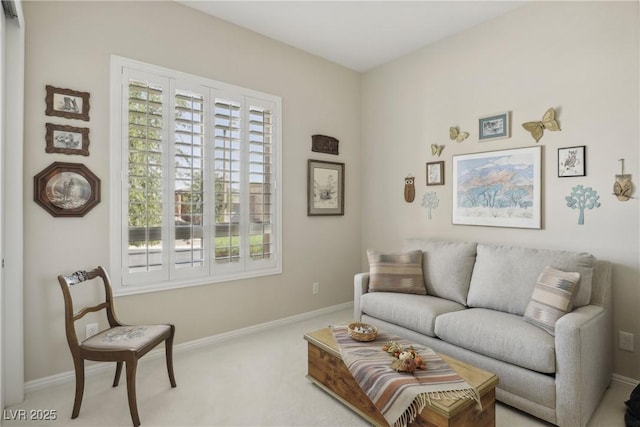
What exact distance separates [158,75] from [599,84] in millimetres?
3383

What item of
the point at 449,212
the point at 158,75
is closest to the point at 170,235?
the point at 158,75

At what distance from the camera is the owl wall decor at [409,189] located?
12.4ft

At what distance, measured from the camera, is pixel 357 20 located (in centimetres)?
320

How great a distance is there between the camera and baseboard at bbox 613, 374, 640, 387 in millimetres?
2383

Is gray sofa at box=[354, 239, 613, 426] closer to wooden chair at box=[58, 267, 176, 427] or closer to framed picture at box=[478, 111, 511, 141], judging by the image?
framed picture at box=[478, 111, 511, 141]

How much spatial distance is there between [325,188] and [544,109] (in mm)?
2197

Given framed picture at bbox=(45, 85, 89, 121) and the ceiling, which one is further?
the ceiling

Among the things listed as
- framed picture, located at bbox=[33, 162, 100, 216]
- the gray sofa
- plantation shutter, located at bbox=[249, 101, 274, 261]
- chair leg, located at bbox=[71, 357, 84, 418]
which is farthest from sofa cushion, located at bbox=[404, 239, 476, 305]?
framed picture, located at bbox=[33, 162, 100, 216]

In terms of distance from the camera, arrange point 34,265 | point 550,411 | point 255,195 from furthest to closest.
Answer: point 255,195 < point 34,265 < point 550,411

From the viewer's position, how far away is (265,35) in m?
3.48

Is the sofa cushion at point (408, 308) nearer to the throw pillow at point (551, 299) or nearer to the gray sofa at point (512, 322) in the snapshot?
the gray sofa at point (512, 322)

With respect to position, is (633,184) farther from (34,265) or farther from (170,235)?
(34,265)

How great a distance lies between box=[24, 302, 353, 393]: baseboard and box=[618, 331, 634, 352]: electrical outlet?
2.55 meters

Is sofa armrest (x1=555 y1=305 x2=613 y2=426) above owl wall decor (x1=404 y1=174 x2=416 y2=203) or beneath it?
beneath
